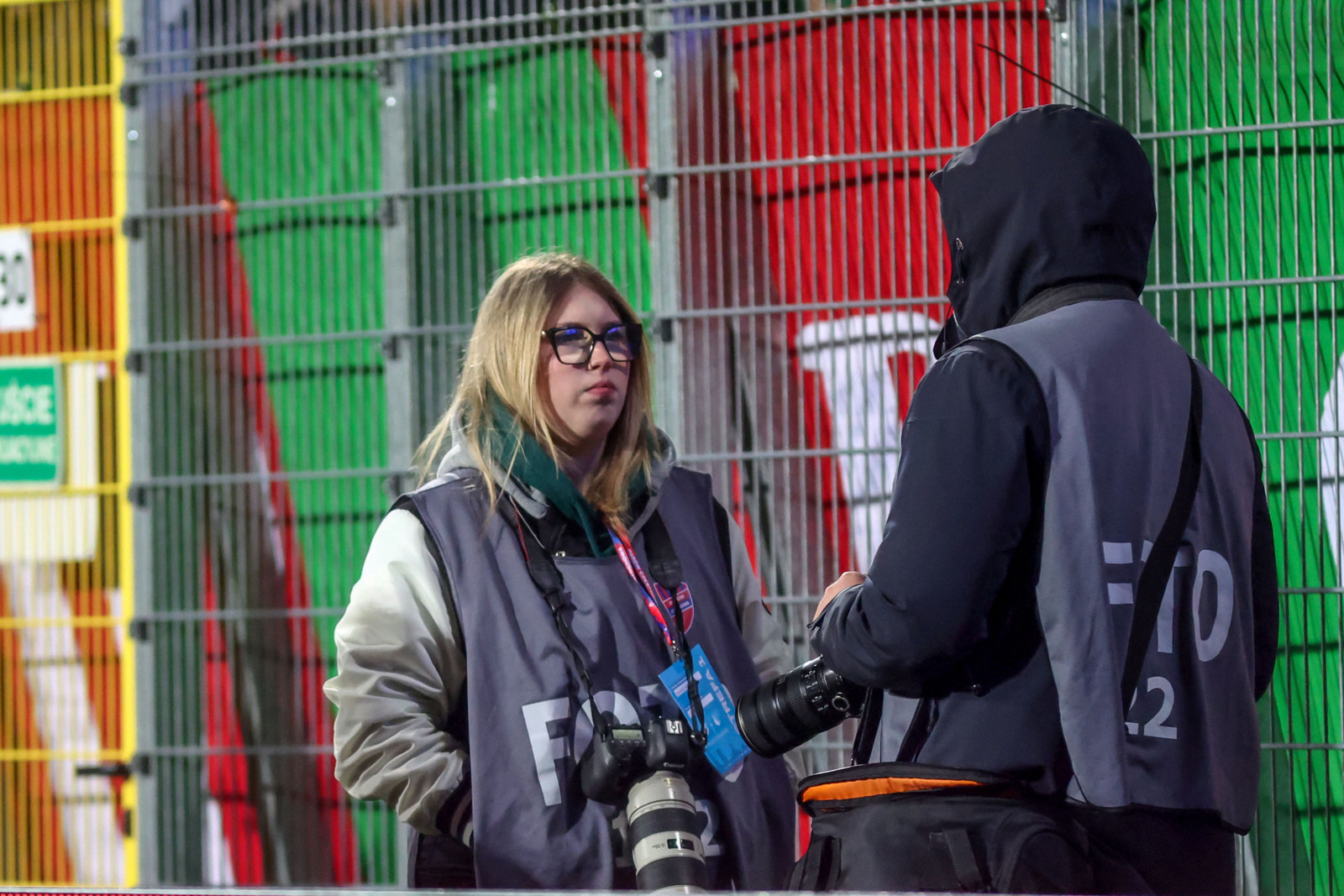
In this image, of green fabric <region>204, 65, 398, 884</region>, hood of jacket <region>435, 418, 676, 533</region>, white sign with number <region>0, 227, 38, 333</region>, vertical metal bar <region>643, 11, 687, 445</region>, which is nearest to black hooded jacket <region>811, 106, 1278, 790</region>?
hood of jacket <region>435, 418, 676, 533</region>

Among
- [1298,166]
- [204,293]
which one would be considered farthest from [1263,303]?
[204,293]

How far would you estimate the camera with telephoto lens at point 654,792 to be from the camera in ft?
7.02

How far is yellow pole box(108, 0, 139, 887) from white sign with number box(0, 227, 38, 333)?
12.5 inches

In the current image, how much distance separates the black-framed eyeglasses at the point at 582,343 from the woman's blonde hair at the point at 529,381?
0.10 feet

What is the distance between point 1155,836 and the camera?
1.78 meters

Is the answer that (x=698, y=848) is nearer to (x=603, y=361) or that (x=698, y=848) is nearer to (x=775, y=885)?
(x=775, y=885)

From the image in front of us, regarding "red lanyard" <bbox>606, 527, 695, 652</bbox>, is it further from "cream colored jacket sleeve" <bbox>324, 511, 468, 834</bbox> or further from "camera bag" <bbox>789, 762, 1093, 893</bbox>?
"camera bag" <bbox>789, 762, 1093, 893</bbox>

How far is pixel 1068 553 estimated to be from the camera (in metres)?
1.74

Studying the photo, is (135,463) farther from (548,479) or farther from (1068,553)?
(1068,553)

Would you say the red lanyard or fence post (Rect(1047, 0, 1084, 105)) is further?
fence post (Rect(1047, 0, 1084, 105))

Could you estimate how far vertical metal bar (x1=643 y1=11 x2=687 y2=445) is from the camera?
13.8 feet

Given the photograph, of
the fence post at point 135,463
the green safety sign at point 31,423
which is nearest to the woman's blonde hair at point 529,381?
the fence post at point 135,463

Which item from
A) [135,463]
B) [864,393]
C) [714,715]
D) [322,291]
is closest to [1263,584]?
[714,715]

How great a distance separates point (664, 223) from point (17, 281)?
2.31m
